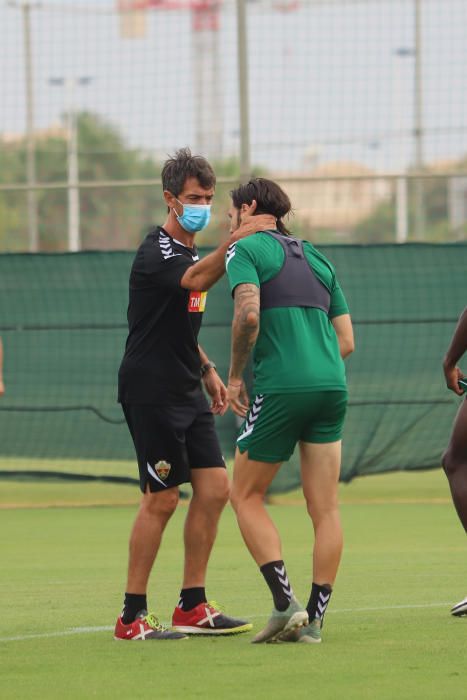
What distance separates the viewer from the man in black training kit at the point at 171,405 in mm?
7859

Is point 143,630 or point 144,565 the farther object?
point 144,565

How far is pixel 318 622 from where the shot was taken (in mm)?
7500

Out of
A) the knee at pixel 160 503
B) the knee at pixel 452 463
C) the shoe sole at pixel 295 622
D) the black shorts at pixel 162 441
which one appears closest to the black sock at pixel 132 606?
the knee at pixel 160 503

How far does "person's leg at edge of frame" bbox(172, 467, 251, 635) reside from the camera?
8039 millimetres

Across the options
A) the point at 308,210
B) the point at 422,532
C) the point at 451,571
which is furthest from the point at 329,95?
the point at 451,571

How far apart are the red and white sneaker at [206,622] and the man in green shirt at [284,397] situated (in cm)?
41

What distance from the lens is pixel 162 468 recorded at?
311 inches


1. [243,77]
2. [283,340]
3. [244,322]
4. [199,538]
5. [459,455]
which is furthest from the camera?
[243,77]

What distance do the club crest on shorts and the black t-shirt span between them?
0.93 feet

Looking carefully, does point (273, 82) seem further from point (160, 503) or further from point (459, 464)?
point (160, 503)

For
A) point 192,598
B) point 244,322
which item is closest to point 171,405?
point 244,322

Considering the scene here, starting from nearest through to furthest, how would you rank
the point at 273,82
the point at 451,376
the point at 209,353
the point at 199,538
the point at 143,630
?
the point at 143,630 < the point at 199,538 < the point at 451,376 < the point at 209,353 < the point at 273,82

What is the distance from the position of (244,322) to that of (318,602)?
1.31 metres

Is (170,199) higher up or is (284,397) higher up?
(170,199)
